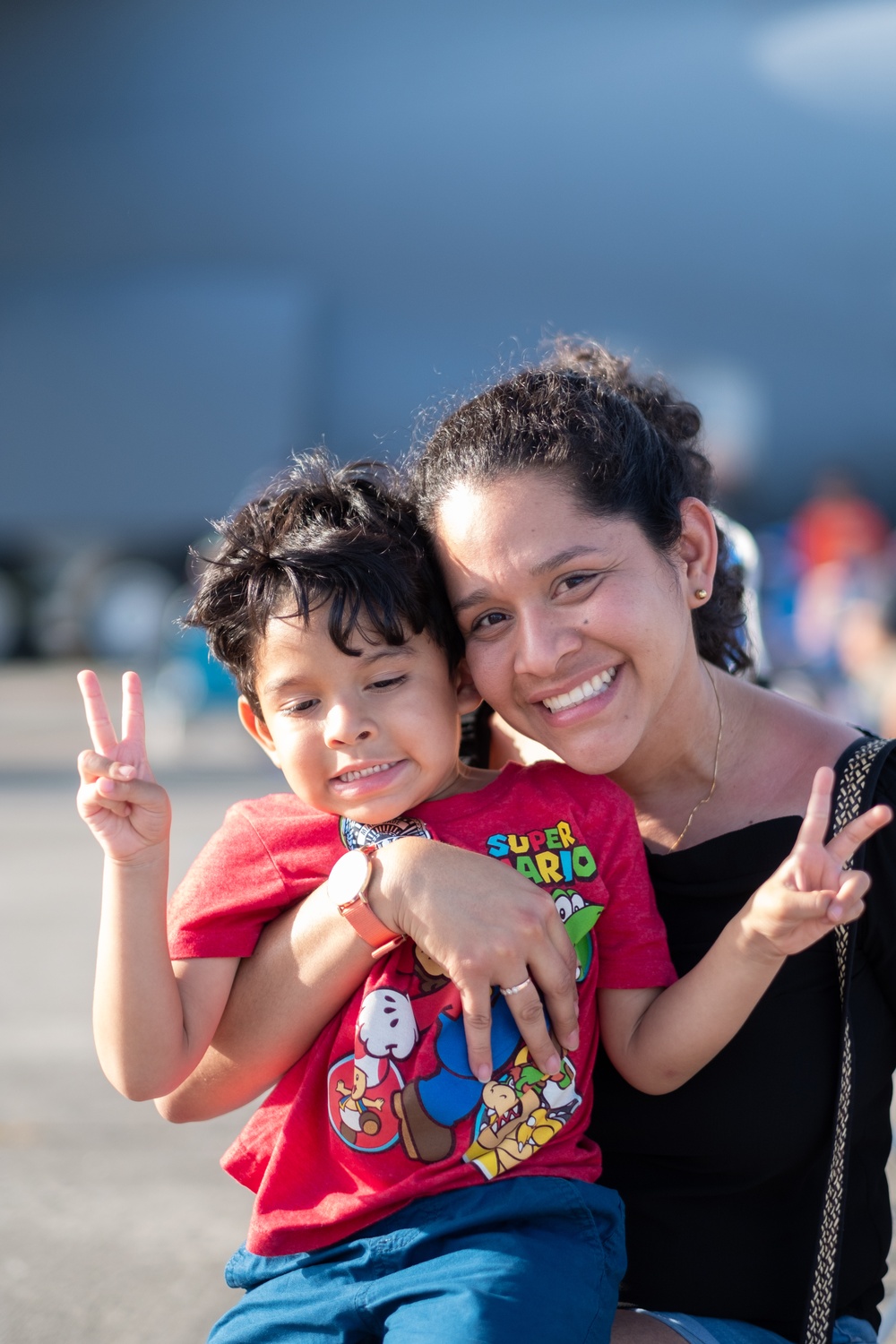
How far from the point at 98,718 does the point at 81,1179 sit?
6.18ft

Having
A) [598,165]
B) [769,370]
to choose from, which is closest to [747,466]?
[769,370]

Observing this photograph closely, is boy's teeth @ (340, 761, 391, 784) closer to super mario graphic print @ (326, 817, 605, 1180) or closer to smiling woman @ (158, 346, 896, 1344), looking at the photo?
smiling woman @ (158, 346, 896, 1344)

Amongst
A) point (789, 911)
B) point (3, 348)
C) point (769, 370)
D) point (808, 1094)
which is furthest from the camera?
point (769, 370)

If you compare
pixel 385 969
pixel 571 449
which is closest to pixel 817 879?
pixel 385 969

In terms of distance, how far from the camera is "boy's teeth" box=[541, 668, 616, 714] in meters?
1.74

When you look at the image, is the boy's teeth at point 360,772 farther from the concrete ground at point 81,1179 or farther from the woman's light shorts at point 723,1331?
the concrete ground at point 81,1179

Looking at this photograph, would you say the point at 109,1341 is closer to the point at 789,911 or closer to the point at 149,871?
the point at 149,871

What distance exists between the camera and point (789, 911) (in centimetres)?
143

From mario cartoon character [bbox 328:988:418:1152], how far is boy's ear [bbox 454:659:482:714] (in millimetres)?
447

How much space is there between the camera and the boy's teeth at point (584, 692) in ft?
5.72

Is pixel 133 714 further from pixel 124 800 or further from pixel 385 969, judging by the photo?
pixel 385 969

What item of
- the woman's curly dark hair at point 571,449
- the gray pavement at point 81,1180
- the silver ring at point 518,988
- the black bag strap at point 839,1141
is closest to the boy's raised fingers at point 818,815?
the black bag strap at point 839,1141

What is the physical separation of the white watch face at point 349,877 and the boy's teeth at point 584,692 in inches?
12.9

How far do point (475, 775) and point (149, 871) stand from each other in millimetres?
531
